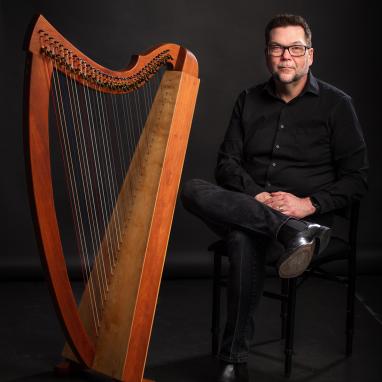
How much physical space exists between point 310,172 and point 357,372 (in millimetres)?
831

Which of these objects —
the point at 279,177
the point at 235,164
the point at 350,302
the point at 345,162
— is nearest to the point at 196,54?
the point at 235,164

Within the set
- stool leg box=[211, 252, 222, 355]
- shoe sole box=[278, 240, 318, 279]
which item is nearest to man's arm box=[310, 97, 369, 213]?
shoe sole box=[278, 240, 318, 279]

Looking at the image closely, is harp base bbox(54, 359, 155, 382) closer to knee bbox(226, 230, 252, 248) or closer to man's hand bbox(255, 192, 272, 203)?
knee bbox(226, 230, 252, 248)

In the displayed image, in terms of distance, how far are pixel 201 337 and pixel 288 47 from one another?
1364 mm

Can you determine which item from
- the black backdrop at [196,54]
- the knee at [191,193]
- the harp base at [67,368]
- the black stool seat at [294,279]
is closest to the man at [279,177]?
the knee at [191,193]

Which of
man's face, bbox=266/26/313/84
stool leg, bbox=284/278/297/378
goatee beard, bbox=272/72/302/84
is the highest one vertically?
man's face, bbox=266/26/313/84

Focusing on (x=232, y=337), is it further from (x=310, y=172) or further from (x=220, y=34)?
(x=220, y=34)

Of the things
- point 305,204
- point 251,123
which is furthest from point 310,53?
point 305,204

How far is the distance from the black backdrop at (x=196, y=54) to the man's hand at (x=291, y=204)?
5.04 ft

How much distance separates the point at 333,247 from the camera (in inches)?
118

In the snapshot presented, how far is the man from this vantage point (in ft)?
8.76

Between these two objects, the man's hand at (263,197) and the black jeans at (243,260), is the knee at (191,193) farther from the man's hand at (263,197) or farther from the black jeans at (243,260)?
the man's hand at (263,197)

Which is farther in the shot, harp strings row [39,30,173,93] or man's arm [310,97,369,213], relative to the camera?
man's arm [310,97,369,213]

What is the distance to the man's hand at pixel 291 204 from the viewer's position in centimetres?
287
